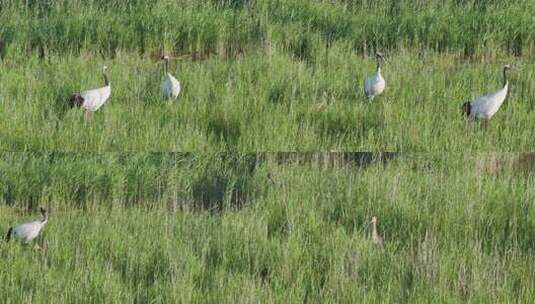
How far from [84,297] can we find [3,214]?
5.36ft

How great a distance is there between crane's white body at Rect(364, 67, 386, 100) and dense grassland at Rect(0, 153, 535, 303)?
146cm

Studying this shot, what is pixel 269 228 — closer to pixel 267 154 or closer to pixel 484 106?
pixel 267 154

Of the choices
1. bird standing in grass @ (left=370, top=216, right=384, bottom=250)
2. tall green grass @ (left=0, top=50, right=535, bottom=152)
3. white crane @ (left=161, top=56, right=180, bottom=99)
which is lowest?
tall green grass @ (left=0, top=50, right=535, bottom=152)

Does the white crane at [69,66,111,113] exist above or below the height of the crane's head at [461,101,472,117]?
below

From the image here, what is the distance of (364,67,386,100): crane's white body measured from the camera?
9.52 metres

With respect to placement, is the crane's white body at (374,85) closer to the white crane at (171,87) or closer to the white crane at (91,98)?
the white crane at (171,87)

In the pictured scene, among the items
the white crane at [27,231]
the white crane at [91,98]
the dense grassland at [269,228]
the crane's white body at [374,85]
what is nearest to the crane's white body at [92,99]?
the white crane at [91,98]

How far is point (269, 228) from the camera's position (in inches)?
271

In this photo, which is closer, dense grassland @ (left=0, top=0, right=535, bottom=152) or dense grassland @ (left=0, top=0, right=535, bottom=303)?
dense grassland @ (left=0, top=0, right=535, bottom=303)

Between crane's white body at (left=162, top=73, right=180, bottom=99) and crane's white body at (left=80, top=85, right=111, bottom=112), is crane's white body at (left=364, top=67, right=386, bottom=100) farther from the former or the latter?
crane's white body at (left=80, top=85, right=111, bottom=112)

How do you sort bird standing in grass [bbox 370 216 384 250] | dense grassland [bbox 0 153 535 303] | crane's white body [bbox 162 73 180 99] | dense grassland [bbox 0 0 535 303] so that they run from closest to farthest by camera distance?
dense grassland [bbox 0 153 535 303]
dense grassland [bbox 0 0 535 303]
bird standing in grass [bbox 370 216 384 250]
crane's white body [bbox 162 73 180 99]

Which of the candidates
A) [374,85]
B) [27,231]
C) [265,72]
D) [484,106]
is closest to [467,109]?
[484,106]

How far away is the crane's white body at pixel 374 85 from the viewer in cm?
952

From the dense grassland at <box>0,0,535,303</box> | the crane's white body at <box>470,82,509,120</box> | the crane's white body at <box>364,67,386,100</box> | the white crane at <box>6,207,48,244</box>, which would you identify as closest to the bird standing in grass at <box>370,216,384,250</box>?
the dense grassland at <box>0,0,535,303</box>
